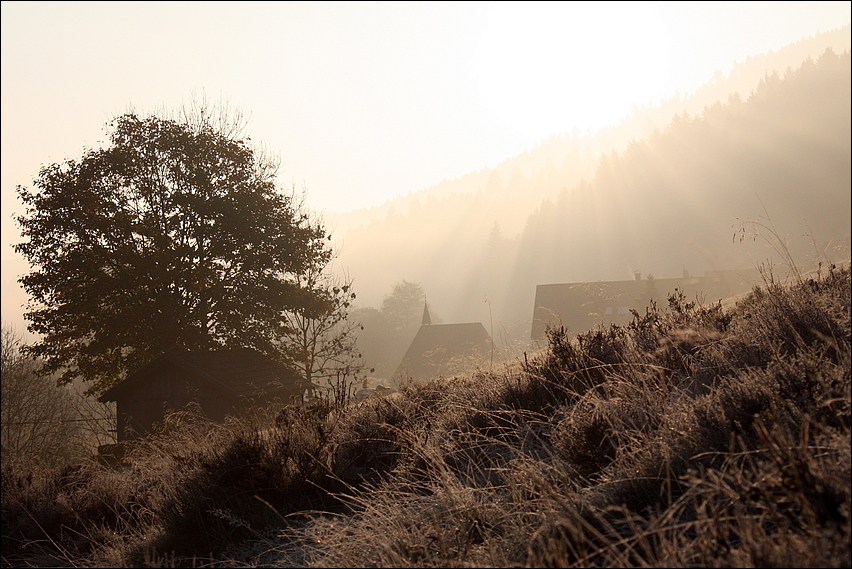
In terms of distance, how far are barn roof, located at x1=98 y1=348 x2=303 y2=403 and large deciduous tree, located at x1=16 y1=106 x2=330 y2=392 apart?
2.56 m

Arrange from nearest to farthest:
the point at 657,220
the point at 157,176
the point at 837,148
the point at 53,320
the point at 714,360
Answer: the point at 714,360, the point at 53,320, the point at 157,176, the point at 837,148, the point at 657,220

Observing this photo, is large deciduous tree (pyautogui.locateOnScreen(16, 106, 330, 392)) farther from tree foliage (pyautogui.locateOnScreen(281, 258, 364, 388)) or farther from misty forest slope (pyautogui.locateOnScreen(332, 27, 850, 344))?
misty forest slope (pyautogui.locateOnScreen(332, 27, 850, 344))

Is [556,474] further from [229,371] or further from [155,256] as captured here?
[155,256]

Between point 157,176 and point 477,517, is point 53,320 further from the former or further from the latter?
point 477,517

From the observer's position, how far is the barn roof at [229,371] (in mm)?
15648

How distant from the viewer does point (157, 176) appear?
21109 mm

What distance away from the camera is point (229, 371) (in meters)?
16.3

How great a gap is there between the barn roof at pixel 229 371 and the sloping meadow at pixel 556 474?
8.79m

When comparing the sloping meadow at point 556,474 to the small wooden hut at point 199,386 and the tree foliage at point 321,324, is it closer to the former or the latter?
the small wooden hut at point 199,386

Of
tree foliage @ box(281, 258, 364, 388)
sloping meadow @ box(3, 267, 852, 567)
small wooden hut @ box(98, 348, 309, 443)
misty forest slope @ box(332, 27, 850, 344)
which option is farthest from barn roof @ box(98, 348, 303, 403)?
misty forest slope @ box(332, 27, 850, 344)

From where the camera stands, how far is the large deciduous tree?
1933 cm

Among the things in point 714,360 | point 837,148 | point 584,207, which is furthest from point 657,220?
point 714,360

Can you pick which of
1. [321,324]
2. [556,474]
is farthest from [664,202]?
[556,474]

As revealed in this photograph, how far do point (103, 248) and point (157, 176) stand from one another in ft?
10.7
